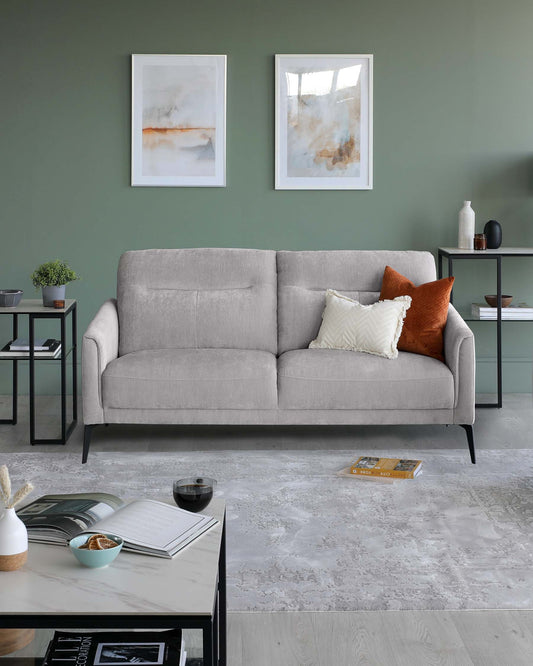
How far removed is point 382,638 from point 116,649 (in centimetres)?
83

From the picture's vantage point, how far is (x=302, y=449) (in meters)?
4.11

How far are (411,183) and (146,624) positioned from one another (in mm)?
4171

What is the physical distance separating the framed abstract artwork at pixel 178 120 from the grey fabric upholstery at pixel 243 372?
1.11 meters

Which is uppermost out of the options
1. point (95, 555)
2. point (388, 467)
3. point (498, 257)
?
point (498, 257)

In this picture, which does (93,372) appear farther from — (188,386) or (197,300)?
(197,300)

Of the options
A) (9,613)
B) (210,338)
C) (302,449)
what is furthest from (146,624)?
(210,338)

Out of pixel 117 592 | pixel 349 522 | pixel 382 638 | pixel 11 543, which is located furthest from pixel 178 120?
pixel 117 592

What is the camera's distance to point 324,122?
5.23 metres

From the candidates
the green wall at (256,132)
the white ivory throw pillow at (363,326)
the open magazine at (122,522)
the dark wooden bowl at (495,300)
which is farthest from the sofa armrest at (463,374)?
the open magazine at (122,522)

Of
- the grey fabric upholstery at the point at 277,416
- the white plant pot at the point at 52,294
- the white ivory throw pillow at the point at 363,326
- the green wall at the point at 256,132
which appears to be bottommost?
the grey fabric upholstery at the point at 277,416

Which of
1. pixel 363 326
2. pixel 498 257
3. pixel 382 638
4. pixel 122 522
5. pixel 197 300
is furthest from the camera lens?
pixel 498 257

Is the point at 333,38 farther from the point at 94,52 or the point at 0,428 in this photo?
the point at 0,428

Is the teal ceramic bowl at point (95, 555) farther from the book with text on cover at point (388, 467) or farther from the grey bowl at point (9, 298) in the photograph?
the grey bowl at point (9, 298)

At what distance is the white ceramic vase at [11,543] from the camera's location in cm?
171
